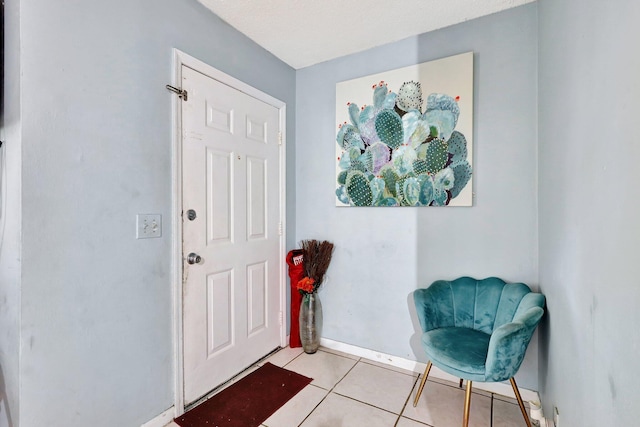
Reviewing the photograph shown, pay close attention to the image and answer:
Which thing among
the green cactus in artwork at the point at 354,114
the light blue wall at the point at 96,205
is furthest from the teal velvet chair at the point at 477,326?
the light blue wall at the point at 96,205

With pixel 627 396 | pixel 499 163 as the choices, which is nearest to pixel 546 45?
pixel 499 163

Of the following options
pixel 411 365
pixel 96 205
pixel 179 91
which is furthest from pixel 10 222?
pixel 411 365

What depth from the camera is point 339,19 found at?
193 centimetres

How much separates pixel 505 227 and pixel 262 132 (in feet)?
6.07

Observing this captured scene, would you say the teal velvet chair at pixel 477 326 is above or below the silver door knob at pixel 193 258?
below

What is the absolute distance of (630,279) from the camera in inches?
26.7

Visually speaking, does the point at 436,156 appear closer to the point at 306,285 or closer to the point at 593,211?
the point at 593,211

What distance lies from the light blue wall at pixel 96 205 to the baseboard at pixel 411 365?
1.30 meters

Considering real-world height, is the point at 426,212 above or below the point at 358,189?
below

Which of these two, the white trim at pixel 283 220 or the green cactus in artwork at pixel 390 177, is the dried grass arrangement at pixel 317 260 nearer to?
the white trim at pixel 283 220

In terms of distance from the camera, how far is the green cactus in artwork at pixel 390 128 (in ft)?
6.96

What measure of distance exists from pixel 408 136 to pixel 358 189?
0.54 meters

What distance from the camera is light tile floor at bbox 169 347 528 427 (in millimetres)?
1622

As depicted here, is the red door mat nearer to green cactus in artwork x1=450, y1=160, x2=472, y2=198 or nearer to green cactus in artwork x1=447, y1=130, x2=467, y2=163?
green cactus in artwork x1=450, y1=160, x2=472, y2=198
